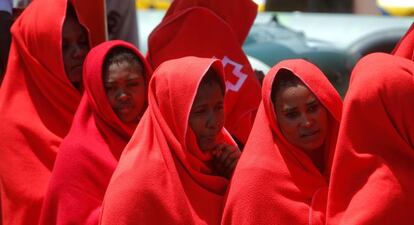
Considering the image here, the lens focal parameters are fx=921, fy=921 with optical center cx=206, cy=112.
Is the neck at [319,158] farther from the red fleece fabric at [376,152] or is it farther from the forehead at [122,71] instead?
the forehead at [122,71]

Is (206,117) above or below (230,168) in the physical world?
above

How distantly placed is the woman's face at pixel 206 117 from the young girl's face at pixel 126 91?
1.37 feet

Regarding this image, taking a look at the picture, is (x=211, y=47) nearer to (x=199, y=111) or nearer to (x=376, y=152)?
(x=199, y=111)

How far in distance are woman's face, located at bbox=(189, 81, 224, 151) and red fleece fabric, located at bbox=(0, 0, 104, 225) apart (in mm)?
830

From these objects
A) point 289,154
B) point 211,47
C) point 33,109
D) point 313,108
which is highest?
point 313,108

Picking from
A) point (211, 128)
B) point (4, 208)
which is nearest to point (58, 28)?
point (4, 208)

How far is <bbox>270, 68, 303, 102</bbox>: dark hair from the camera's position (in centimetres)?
310

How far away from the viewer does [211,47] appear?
13.5 feet

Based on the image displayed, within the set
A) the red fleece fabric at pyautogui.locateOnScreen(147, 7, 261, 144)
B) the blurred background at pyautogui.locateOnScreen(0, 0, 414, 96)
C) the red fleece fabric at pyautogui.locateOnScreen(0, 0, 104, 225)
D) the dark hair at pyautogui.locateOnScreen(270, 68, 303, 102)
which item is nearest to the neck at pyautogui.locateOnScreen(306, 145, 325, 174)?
the dark hair at pyautogui.locateOnScreen(270, 68, 303, 102)

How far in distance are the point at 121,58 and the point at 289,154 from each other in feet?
2.97

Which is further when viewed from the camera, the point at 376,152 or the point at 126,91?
the point at 126,91

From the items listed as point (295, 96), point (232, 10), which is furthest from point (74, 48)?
point (295, 96)

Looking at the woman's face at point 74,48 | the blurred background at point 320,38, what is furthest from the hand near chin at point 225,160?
the blurred background at point 320,38

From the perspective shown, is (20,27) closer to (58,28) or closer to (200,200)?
(58,28)
